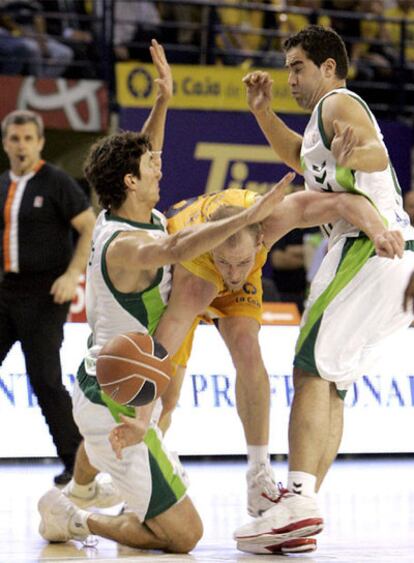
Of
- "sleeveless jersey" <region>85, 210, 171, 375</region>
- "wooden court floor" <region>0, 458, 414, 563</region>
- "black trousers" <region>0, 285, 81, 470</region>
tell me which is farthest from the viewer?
"black trousers" <region>0, 285, 81, 470</region>

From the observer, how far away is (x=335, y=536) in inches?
197

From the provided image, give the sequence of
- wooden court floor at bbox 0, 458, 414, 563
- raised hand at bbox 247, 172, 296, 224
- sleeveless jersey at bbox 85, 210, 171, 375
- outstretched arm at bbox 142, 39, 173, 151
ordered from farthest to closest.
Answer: outstretched arm at bbox 142, 39, 173, 151, sleeveless jersey at bbox 85, 210, 171, 375, wooden court floor at bbox 0, 458, 414, 563, raised hand at bbox 247, 172, 296, 224

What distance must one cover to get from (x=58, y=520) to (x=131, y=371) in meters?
0.80

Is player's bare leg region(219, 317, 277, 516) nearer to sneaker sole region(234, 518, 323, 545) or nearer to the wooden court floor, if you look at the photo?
the wooden court floor

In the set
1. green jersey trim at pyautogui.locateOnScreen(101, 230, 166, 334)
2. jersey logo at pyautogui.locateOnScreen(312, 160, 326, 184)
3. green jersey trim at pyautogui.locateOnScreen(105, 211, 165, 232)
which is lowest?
green jersey trim at pyautogui.locateOnScreen(101, 230, 166, 334)

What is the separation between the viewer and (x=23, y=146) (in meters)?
7.02

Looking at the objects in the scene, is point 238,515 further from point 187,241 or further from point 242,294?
point 187,241

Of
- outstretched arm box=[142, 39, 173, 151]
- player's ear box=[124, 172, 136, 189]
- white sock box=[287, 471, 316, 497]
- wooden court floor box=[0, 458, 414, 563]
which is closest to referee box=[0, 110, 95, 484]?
wooden court floor box=[0, 458, 414, 563]

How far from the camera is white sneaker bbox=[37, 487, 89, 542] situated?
4859 mm

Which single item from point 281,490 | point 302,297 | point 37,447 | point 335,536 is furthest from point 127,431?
point 302,297

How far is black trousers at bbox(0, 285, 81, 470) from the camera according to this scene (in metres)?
6.89

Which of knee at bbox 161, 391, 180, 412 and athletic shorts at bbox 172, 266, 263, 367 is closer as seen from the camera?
athletic shorts at bbox 172, 266, 263, 367

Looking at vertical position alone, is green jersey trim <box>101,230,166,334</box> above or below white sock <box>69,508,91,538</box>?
above

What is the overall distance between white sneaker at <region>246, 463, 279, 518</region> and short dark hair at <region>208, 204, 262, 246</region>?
104cm
